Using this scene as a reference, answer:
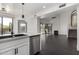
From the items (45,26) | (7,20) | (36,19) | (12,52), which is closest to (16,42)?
(12,52)

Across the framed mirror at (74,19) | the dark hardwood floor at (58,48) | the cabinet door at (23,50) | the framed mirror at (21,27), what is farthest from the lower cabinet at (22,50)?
the framed mirror at (74,19)

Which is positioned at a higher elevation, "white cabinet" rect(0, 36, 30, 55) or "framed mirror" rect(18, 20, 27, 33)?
"framed mirror" rect(18, 20, 27, 33)

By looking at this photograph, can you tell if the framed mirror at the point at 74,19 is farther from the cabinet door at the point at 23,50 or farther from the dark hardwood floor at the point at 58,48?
the cabinet door at the point at 23,50

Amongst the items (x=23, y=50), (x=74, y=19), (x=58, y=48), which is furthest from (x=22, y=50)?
(x=74, y=19)

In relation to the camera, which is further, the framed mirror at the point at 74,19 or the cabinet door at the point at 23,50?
the framed mirror at the point at 74,19

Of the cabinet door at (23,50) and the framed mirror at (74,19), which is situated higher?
the framed mirror at (74,19)

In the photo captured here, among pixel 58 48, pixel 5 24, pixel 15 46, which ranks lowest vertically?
pixel 58 48

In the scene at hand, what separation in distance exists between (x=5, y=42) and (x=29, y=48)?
1.19 m

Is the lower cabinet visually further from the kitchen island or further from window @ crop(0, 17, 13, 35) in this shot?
window @ crop(0, 17, 13, 35)

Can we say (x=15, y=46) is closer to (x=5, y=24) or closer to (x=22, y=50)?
(x=22, y=50)

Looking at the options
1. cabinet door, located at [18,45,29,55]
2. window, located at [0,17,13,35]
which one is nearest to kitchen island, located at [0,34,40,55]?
cabinet door, located at [18,45,29,55]

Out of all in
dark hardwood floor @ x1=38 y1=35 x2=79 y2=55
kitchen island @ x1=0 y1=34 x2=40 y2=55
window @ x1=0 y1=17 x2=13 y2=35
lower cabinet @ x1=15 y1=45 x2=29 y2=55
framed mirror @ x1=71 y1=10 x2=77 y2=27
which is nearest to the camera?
kitchen island @ x1=0 y1=34 x2=40 y2=55

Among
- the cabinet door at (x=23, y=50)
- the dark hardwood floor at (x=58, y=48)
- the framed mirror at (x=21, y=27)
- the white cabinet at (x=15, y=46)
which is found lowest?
the dark hardwood floor at (x=58, y=48)
